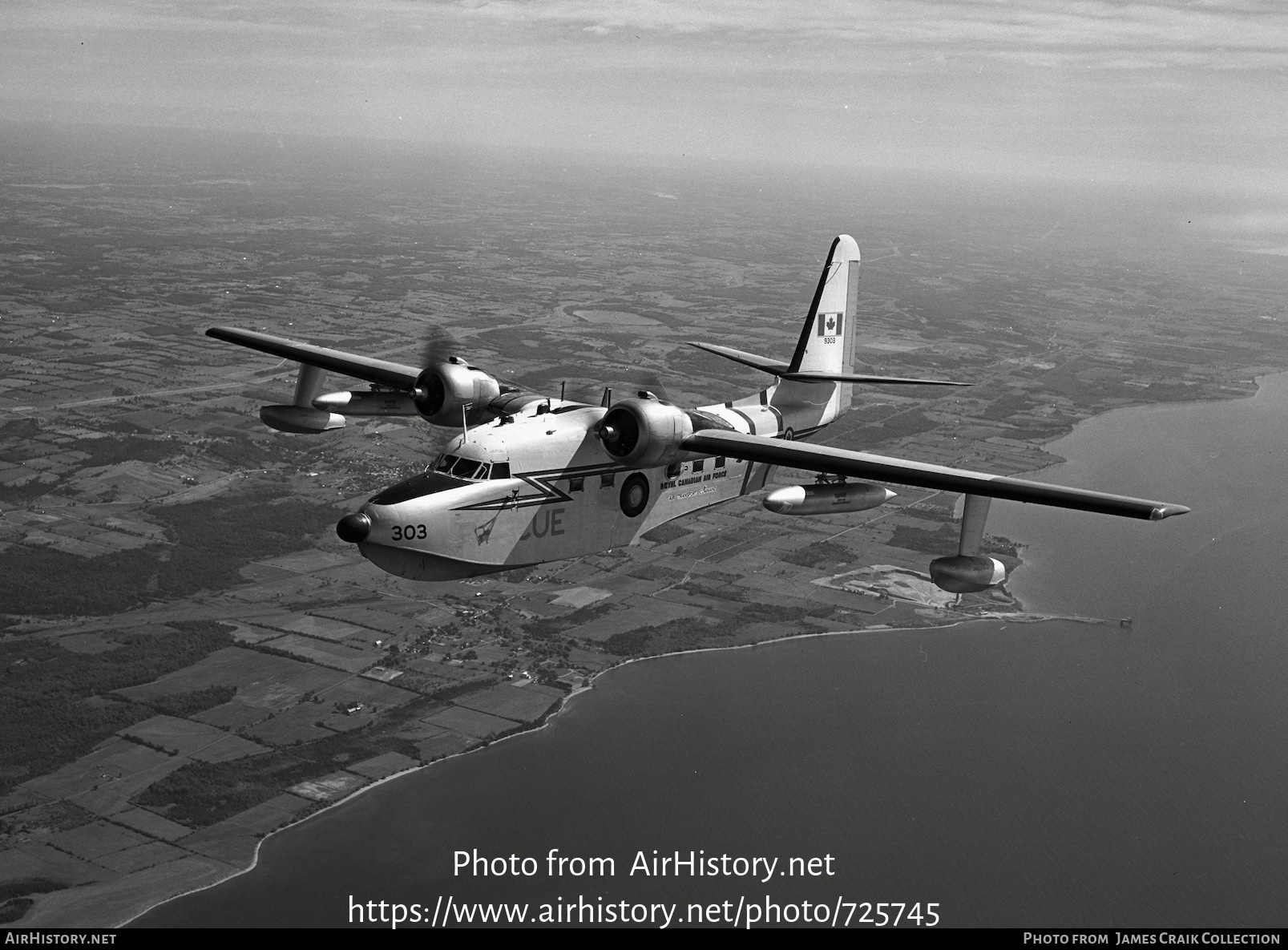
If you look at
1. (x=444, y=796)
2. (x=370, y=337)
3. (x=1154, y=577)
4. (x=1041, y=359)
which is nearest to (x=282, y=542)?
(x=444, y=796)

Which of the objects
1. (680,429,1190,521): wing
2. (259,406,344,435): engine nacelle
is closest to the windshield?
(680,429,1190,521): wing

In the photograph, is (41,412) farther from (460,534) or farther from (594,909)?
(460,534)

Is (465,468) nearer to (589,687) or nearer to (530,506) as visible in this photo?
(530,506)

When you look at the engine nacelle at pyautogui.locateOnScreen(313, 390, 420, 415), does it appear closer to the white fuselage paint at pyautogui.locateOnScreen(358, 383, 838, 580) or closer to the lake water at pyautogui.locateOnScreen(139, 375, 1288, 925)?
the white fuselage paint at pyautogui.locateOnScreen(358, 383, 838, 580)

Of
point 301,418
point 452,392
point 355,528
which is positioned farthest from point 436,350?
point 355,528

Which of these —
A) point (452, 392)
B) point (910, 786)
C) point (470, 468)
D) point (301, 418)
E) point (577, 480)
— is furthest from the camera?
point (910, 786)
